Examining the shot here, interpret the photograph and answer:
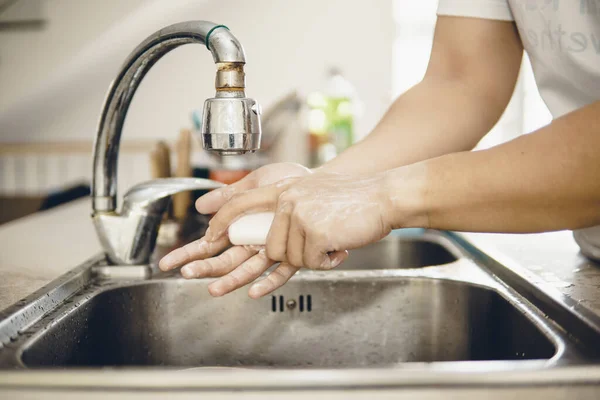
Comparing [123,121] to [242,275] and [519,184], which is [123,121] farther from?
[519,184]

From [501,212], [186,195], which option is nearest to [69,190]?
[186,195]

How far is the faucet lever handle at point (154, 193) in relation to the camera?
0.89 m

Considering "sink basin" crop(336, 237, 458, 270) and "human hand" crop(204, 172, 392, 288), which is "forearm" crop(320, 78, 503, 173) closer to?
"human hand" crop(204, 172, 392, 288)

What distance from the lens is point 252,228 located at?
0.75 metres

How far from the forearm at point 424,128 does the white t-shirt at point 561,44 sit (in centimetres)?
11

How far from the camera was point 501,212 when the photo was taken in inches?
24.1

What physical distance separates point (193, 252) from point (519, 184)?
0.42 meters

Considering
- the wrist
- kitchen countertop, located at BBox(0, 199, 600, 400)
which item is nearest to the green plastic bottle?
kitchen countertop, located at BBox(0, 199, 600, 400)

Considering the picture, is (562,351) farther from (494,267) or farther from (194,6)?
(194,6)

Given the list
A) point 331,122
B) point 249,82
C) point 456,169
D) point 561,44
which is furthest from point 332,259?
point 249,82

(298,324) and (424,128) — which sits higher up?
(424,128)

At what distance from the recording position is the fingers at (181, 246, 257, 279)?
74 centimetres

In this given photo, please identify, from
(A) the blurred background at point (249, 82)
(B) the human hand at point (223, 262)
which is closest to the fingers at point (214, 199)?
(B) the human hand at point (223, 262)

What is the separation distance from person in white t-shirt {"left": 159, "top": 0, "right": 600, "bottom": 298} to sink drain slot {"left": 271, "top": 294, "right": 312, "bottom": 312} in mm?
153
